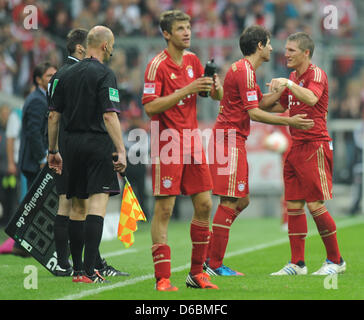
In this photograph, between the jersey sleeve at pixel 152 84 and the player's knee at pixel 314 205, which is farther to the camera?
the player's knee at pixel 314 205

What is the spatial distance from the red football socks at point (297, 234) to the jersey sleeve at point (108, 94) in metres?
2.14

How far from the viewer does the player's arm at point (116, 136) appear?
25.2 ft

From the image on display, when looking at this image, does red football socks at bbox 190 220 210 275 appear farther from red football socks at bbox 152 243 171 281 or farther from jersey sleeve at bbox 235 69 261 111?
jersey sleeve at bbox 235 69 261 111

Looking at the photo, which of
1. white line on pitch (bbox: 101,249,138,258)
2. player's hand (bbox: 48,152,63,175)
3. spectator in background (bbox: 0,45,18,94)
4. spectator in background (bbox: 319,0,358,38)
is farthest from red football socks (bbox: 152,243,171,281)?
spectator in background (bbox: 319,0,358,38)

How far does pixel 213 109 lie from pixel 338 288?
11.6 m

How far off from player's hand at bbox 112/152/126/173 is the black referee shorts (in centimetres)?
24

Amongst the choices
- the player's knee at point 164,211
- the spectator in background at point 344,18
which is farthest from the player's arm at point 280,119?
the spectator in background at point 344,18

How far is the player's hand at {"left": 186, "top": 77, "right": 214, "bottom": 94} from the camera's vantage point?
276 inches

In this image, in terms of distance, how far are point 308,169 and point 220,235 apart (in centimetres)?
105

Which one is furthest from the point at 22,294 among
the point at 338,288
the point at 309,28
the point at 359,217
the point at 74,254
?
the point at 309,28

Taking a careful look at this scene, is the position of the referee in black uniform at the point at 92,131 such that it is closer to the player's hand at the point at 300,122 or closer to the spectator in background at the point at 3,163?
the player's hand at the point at 300,122

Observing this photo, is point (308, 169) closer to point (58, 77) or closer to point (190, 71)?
point (190, 71)

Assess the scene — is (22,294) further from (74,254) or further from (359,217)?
(359,217)
